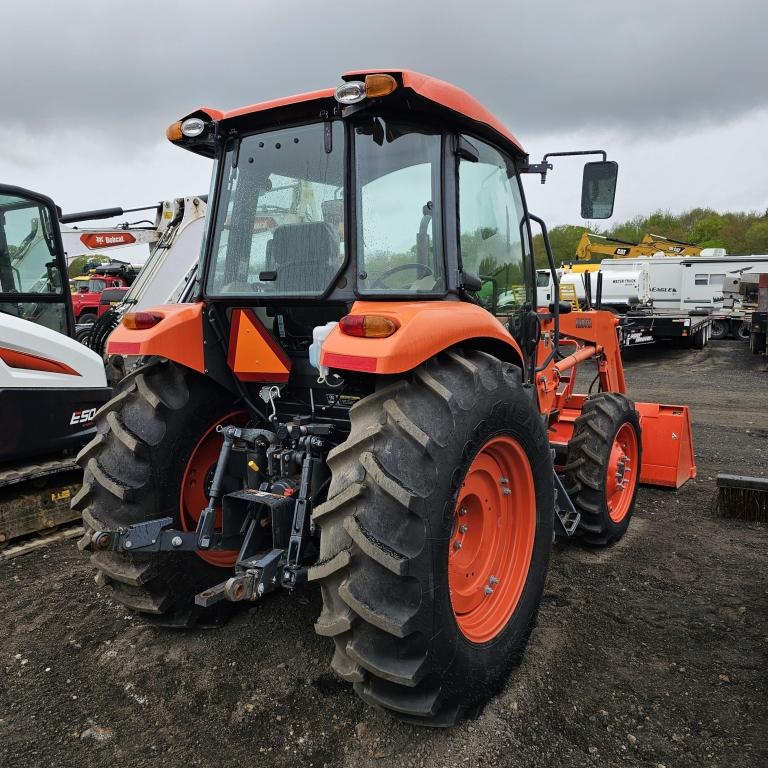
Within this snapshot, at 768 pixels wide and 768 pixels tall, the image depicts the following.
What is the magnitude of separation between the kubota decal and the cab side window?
5.78 m

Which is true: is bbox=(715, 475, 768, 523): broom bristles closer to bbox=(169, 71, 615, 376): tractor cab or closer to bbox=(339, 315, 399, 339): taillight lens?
bbox=(169, 71, 615, 376): tractor cab

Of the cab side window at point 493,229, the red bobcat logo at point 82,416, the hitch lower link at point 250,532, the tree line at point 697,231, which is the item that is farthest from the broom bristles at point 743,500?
the tree line at point 697,231

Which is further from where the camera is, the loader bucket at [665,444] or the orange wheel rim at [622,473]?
the loader bucket at [665,444]

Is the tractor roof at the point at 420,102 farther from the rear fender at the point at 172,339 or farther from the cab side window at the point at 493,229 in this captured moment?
the rear fender at the point at 172,339

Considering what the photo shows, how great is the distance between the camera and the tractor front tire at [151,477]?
292 cm

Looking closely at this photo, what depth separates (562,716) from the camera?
2643mm

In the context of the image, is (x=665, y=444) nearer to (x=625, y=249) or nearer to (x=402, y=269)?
(x=402, y=269)

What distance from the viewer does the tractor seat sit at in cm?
280

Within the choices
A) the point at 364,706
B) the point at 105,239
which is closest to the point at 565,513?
the point at 364,706

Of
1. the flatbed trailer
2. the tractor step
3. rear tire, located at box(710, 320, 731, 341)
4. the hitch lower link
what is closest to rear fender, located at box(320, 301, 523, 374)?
the hitch lower link

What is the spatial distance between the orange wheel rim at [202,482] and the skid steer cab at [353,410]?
0.01m

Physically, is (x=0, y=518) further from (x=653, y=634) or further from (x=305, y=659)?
(x=653, y=634)

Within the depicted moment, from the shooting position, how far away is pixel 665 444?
531 cm

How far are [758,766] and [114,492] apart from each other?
2732 mm
